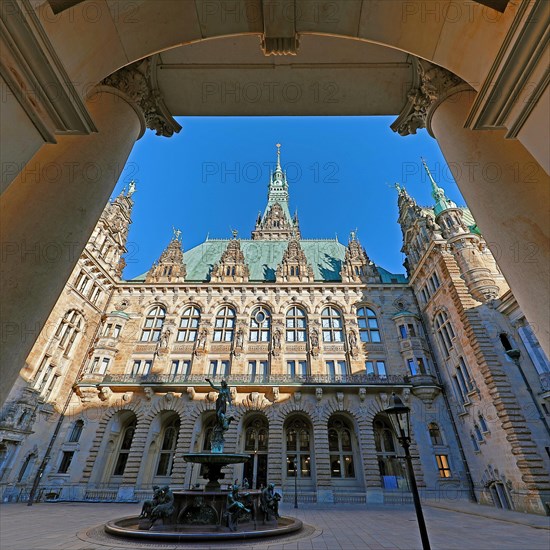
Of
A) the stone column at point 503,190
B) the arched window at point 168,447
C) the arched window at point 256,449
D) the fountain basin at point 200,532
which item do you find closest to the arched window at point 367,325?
the arched window at point 256,449

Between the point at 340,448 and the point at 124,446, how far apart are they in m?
15.8

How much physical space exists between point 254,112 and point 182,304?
2163 cm

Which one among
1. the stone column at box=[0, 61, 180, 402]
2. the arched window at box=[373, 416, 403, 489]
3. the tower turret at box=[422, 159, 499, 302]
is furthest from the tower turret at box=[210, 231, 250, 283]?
the stone column at box=[0, 61, 180, 402]

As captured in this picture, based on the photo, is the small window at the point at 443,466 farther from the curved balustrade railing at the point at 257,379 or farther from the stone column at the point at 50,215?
the stone column at the point at 50,215

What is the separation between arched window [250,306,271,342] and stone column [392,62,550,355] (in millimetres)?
20975

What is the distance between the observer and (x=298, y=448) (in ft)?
69.1

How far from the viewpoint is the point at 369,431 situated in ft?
65.0

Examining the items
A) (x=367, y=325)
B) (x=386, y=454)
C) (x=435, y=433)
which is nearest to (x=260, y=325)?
(x=367, y=325)

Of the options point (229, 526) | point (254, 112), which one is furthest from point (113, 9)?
point (229, 526)

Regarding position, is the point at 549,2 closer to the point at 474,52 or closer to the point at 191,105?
the point at 474,52

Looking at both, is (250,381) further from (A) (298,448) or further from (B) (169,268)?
(B) (169,268)

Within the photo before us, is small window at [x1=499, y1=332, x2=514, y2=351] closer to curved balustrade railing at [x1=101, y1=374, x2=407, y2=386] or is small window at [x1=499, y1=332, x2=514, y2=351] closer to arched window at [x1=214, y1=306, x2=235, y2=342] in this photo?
curved balustrade railing at [x1=101, y1=374, x2=407, y2=386]

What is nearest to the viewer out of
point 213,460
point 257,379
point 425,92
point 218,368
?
point 425,92

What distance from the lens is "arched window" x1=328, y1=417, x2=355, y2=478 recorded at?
2008cm
